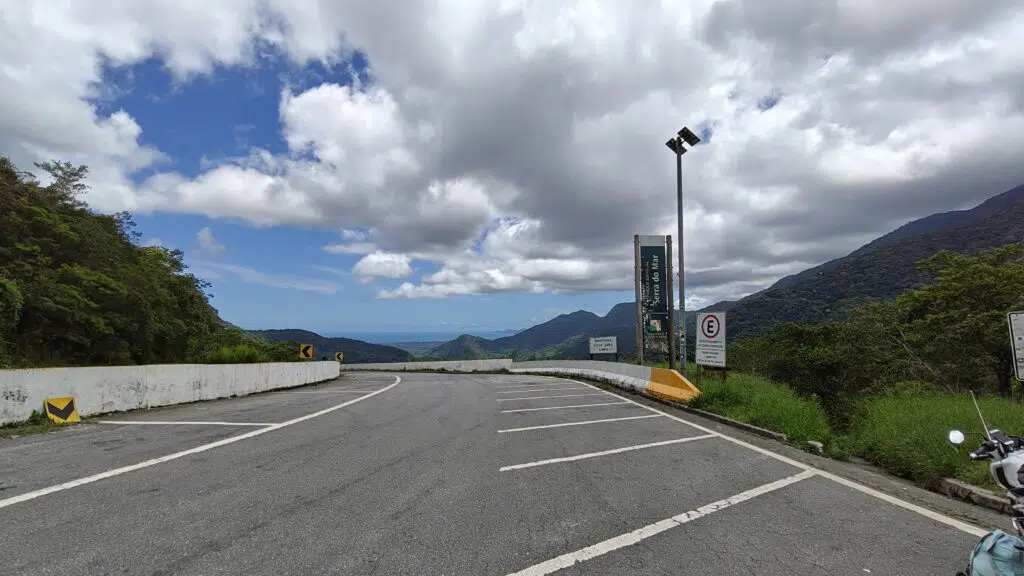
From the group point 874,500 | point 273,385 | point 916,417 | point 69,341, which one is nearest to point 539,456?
point 874,500

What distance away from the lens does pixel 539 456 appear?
7.29m

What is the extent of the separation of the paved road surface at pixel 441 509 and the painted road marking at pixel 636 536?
18 millimetres

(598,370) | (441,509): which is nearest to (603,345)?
(598,370)

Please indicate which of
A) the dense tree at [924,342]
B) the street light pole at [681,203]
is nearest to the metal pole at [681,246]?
the street light pole at [681,203]

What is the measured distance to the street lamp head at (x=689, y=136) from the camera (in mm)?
16391

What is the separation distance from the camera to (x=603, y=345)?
32438 mm

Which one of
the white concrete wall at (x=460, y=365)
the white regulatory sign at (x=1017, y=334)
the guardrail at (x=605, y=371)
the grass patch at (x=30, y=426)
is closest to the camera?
the white regulatory sign at (x=1017, y=334)

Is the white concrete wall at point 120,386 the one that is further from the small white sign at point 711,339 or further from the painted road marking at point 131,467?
the small white sign at point 711,339

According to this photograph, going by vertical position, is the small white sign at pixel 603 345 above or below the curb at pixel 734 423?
above

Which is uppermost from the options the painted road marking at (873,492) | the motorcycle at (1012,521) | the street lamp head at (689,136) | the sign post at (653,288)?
the street lamp head at (689,136)

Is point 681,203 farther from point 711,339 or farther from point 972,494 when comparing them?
point 972,494

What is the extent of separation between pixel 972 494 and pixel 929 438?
1.65 meters

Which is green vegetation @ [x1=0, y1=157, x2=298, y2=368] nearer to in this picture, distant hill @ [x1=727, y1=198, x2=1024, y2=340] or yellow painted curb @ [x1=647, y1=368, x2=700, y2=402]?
yellow painted curb @ [x1=647, y1=368, x2=700, y2=402]

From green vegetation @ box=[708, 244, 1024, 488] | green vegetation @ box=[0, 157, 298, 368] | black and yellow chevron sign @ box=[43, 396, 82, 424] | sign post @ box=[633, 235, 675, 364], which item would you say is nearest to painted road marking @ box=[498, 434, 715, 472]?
green vegetation @ box=[708, 244, 1024, 488]
